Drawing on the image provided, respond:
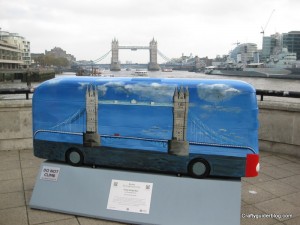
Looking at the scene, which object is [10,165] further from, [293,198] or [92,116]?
[293,198]

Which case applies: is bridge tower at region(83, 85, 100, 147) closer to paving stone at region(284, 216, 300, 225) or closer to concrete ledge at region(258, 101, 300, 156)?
paving stone at region(284, 216, 300, 225)

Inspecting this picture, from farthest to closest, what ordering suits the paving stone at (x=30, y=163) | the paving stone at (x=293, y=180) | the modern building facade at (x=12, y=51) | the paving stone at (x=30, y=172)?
the modern building facade at (x=12, y=51)
the paving stone at (x=30, y=163)
the paving stone at (x=30, y=172)
the paving stone at (x=293, y=180)

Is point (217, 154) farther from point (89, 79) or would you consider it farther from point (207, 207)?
point (89, 79)

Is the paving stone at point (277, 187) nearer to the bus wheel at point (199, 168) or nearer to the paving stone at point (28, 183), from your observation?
the bus wheel at point (199, 168)

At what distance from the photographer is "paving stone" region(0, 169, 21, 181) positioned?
586cm

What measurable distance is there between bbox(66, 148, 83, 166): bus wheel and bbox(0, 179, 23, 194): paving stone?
1462 millimetres

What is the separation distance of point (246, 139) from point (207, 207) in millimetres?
984

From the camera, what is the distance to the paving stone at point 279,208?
4.50 metres

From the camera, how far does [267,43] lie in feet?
547

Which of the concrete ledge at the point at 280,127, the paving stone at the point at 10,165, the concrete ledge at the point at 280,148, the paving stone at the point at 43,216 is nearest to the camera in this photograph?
the paving stone at the point at 43,216

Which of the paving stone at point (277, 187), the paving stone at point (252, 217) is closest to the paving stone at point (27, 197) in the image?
the paving stone at point (252, 217)

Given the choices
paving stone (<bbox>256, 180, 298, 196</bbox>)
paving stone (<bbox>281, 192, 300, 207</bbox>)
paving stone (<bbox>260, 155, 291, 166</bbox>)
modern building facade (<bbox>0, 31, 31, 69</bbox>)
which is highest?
modern building facade (<bbox>0, 31, 31, 69</bbox>)

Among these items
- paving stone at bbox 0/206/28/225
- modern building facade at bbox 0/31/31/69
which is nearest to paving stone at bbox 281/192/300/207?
paving stone at bbox 0/206/28/225

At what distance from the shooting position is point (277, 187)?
18.0 ft
